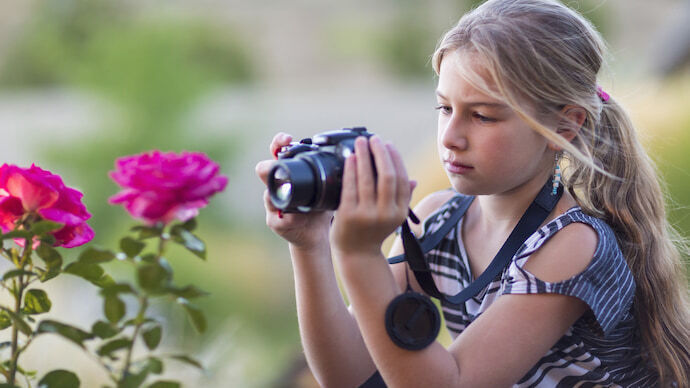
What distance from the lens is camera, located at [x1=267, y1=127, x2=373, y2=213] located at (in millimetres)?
803

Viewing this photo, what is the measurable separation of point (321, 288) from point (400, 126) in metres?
5.89

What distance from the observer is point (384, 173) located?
0.77 metres

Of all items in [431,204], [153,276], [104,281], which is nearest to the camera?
[153,276]

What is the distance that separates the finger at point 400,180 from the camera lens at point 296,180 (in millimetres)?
87

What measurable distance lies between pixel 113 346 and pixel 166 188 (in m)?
0.15

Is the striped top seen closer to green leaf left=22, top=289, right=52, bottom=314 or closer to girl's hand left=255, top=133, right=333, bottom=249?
girl's hand left=255, top=133, right=333, bottom=249

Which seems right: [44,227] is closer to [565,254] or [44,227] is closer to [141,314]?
[141,314]

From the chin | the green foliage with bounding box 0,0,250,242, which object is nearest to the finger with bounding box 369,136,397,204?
the chin

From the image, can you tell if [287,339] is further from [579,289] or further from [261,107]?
[261,107]

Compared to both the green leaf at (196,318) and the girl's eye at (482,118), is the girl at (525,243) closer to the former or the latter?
the girl's eye at (482,118)

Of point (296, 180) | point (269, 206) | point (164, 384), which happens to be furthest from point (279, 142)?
point (164, 384)

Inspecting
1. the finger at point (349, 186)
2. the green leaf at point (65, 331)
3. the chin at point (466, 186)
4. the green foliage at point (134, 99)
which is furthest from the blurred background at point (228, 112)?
the chin at point (466, 186)

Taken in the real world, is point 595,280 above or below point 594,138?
below

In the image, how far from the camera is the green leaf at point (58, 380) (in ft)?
2.23
